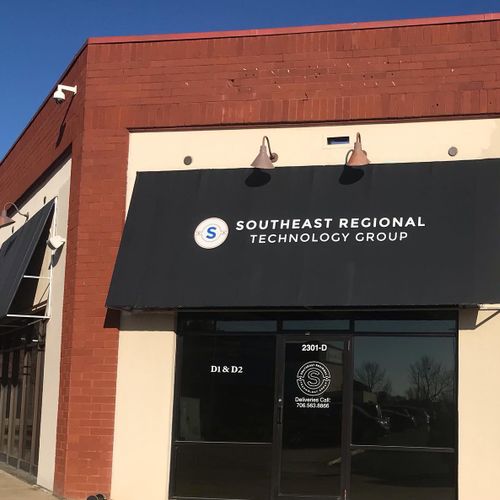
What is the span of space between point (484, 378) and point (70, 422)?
551 centimetres

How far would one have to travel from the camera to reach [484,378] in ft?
30.4

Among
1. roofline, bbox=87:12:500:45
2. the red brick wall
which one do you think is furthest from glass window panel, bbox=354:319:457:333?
roofline, bbox=87:12:500:45

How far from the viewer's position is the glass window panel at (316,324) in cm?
987

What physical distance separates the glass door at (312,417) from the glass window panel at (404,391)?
0.79 feet

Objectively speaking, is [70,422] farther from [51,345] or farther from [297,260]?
[297,260]

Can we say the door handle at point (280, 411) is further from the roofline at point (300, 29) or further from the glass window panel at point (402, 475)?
the roofline at point (300, 29)

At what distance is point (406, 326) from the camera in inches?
381

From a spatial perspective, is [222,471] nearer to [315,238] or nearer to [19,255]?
[315,238]

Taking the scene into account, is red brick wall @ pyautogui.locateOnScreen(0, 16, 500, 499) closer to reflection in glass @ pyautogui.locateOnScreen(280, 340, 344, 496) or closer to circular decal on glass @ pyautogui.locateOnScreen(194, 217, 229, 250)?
circular decal on glass @ pyautogui.locateOnScreen(194, 217, 229, 250)

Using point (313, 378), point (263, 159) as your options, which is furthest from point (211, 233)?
point (313, 378)

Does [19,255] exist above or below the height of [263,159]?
below

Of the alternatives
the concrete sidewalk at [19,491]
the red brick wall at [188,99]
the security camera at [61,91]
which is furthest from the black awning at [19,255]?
the concrete sidewalk at [19,491]

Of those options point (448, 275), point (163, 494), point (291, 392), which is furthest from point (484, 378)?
point (163, 494)

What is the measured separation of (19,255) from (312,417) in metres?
6.46
